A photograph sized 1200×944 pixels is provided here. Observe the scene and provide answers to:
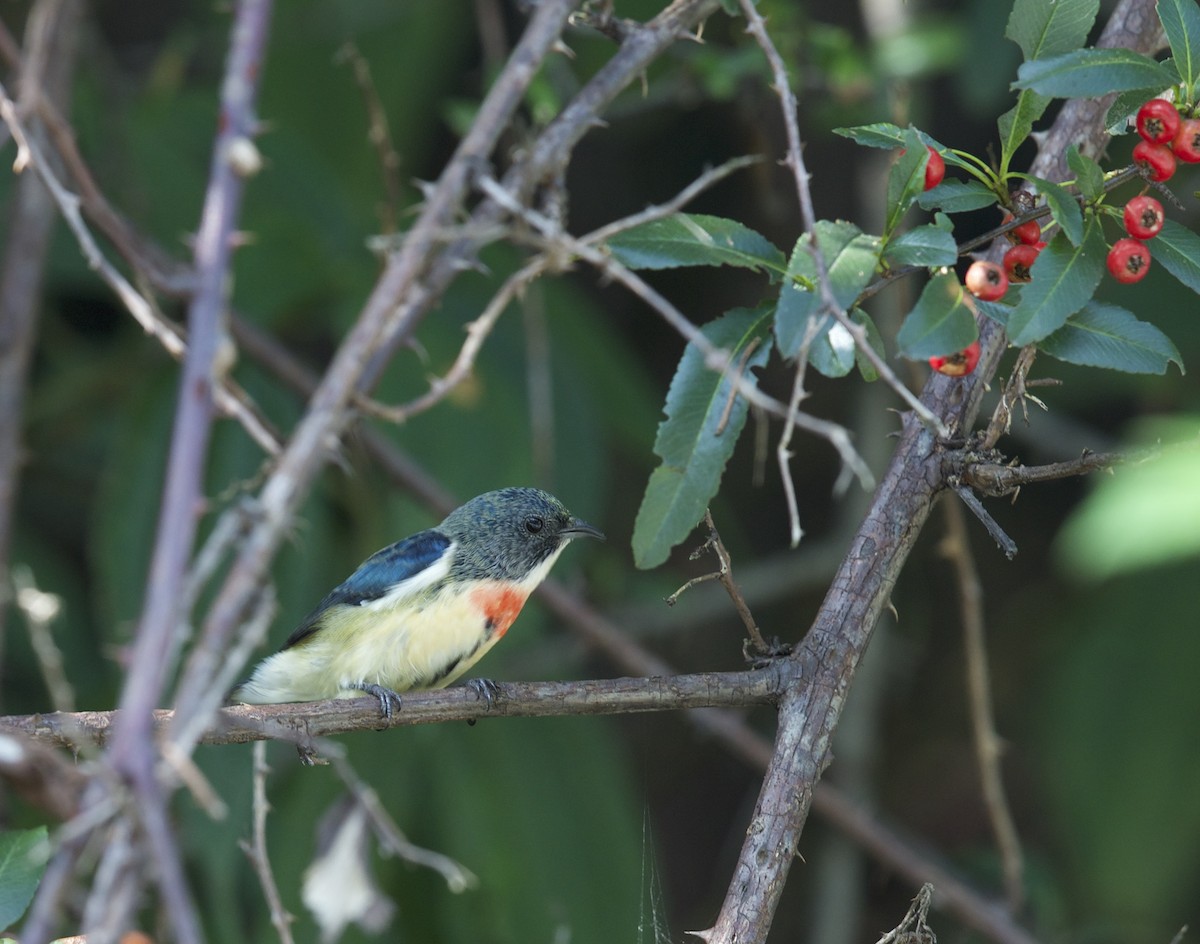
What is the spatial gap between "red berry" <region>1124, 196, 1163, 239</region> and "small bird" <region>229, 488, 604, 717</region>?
221cm

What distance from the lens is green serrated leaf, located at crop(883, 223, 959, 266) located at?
254 centimetres

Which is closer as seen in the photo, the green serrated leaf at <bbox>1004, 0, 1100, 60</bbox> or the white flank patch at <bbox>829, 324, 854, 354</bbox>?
the white flank patch at <bbox>829, 324, 854, 354</bbox>

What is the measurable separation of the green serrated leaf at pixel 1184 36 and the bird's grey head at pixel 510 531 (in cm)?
243

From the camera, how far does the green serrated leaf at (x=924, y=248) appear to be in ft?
8.32

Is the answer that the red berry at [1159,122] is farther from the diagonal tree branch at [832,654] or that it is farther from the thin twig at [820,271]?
the thin twig at [820,271]

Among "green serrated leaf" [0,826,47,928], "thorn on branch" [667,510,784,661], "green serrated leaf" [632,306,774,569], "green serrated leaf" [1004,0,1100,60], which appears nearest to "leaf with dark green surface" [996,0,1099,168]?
"green serrated leaf" [1004,0,1100,60]

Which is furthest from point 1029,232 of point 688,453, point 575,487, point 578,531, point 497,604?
point 575,487

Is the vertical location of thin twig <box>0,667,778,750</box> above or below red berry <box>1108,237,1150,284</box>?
below

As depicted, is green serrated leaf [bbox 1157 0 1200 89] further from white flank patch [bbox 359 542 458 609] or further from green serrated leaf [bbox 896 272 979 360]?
white flank patch [bbox 359 542 458 609]

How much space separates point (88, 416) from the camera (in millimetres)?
6176

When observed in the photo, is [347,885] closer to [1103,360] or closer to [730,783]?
[1103,360]

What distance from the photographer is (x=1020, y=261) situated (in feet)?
9.35

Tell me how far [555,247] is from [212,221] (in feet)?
1.89

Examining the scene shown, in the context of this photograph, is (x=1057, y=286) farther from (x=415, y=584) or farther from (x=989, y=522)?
(x=415, y=584)
